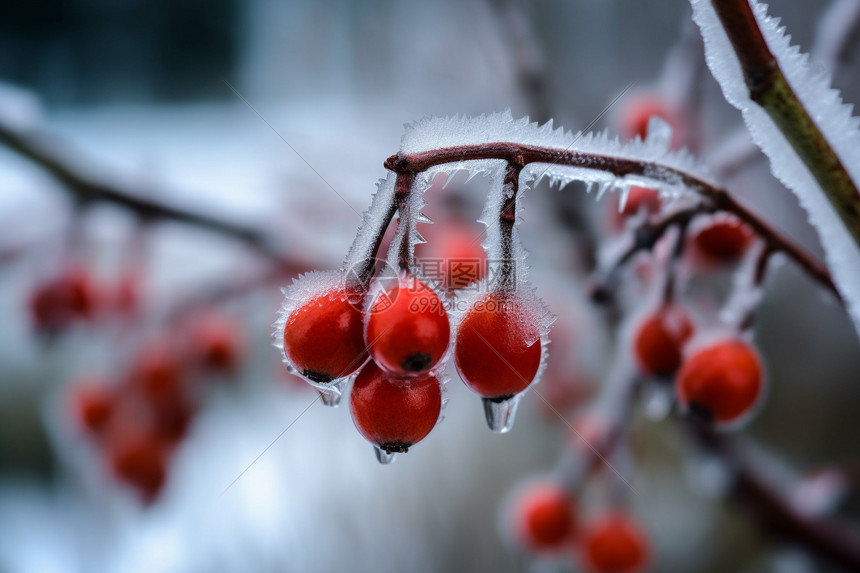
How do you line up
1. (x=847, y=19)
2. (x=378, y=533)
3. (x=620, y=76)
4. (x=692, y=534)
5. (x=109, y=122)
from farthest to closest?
(x=109, y=122), (x=620, y=76), (x=692, y=534), (x=378, y=533), (x=847, y=19)

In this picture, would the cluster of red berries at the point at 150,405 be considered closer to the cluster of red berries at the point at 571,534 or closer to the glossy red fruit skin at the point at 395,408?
the cluster of red berries at the point at 571,534

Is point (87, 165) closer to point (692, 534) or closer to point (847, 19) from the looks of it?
point (847, 19)

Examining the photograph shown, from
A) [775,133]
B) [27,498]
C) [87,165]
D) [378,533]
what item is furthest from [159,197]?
→ [27,498]

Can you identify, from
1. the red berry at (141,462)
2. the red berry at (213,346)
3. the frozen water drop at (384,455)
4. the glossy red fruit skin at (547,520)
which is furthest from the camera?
the red berry at (213,346)

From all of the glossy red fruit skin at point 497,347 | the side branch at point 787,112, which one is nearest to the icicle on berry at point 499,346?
the glossy red fruit skin at point 497,347

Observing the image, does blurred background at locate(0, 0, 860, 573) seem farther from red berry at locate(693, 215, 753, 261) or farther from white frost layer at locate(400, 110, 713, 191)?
white frost layer at locate(400, 110, 713, 191)

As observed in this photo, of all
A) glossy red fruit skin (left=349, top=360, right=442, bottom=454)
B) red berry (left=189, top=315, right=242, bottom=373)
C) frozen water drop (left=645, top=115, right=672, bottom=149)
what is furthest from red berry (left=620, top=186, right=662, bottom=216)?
red berry (left=189, top=315, right=242, bottom=373)
